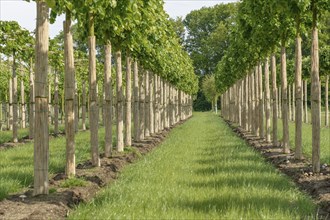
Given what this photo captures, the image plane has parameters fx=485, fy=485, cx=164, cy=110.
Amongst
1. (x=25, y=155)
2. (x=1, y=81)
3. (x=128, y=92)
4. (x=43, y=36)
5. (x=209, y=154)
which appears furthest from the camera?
(x=1, y=81)

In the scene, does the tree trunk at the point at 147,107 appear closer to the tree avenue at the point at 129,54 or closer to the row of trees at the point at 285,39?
the tree avenue at the point at 129,54

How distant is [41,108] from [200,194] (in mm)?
2932

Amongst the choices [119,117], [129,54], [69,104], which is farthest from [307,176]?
[129,54]

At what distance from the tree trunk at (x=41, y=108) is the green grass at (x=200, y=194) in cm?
98

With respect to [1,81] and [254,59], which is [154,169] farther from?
[1,81]

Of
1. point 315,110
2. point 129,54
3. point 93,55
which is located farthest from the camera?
point 129,54

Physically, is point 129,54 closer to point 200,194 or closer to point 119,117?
point 119,117

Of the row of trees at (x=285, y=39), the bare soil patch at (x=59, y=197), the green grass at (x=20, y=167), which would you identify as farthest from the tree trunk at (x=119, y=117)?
the row of trees at (x=285, y=39)

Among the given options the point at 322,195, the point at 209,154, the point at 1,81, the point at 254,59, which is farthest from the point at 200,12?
the point at 322,195

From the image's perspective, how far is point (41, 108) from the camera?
7863mm

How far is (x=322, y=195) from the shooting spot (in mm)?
8070

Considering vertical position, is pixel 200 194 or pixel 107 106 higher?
pixel 107 106

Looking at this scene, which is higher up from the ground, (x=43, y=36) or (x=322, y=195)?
(x=43, y=36)

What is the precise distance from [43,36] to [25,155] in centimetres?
641
